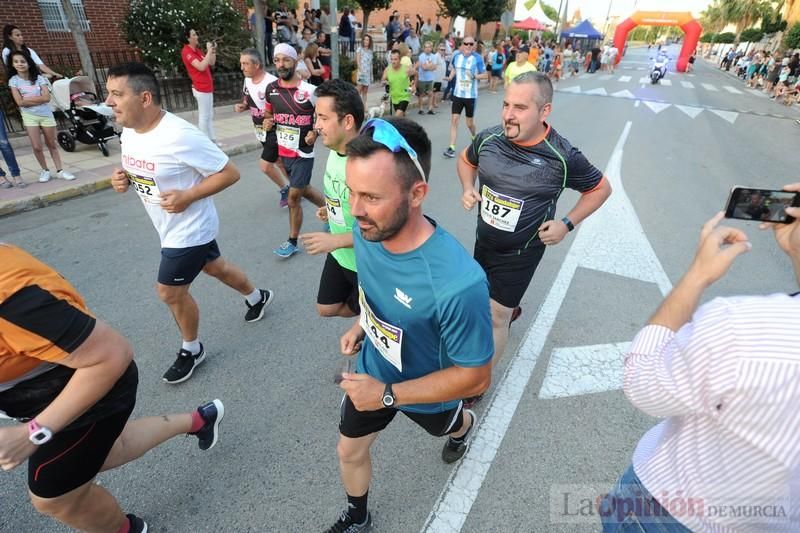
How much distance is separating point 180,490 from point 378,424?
4.30 ft

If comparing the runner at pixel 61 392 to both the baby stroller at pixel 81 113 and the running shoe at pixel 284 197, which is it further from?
the baby stroller at pixel 81 113

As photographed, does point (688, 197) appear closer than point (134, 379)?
No

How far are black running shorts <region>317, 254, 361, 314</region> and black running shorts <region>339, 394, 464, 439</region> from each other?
3.84ft

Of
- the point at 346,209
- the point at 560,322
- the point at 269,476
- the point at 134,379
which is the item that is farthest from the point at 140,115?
the point at 560,322

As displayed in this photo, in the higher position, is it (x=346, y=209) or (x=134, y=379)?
(x=346, y=209)

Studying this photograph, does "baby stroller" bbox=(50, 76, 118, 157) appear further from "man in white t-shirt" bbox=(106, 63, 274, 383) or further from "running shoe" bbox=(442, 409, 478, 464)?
"running shoe" bbox=(442, 409, 478, 464)

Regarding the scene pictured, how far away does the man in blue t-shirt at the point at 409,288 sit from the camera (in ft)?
5.00

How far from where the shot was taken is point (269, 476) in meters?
2.49

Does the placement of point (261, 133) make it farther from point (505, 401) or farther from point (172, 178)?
point (505, 401)

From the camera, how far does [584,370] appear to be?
3.36m

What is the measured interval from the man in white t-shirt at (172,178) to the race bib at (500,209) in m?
1.74

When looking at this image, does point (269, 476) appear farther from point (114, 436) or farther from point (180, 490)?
point (114, 436)

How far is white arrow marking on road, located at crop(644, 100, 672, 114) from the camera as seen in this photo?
15905 mm

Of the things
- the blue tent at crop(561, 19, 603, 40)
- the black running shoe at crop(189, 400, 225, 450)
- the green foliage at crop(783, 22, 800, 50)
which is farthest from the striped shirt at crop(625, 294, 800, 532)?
the blue tent at crop(561, 19, 603, 40)
